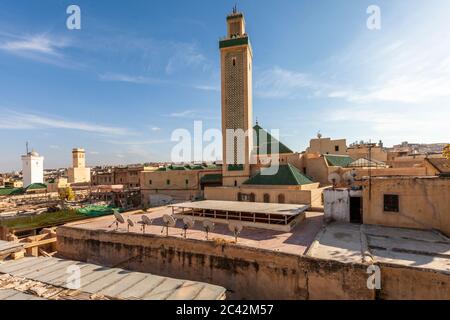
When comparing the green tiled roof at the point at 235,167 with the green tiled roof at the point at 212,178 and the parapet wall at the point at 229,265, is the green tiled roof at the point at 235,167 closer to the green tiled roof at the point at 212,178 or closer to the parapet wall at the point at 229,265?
the green tiled roof at the point at 212,178

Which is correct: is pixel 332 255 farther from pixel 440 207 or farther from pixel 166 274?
pixel 166 274

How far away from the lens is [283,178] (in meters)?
18.4

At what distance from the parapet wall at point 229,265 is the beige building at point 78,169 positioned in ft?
172

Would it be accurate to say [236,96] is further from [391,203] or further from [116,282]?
[116,282]

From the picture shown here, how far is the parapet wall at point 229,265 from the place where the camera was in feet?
26.5

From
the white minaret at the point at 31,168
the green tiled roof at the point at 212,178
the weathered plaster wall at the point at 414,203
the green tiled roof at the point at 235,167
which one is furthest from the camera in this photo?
the white minaret at the point at 31,168

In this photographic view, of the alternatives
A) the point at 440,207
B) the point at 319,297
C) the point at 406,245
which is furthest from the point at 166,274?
the point at 440,207

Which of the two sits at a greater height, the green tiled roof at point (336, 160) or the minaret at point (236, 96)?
the minaret at point (236, 96)

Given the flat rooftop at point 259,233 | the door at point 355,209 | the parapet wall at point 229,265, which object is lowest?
the parapet wall at point 229,265

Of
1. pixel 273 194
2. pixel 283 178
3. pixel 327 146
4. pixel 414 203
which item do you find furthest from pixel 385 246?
pixel 327 146

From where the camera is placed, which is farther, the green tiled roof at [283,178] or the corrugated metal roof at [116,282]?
the green tiled roof at [283,178]

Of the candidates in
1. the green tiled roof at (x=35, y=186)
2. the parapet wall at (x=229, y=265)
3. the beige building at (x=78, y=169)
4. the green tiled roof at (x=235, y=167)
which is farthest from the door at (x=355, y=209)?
the beige building at (x=78, y=169)

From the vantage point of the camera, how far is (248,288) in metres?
9.84

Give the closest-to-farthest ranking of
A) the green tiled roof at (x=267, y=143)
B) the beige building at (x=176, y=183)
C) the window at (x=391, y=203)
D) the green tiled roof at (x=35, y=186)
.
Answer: the window at (x=391, y=203)
the green tiled roof at (x=267, y=143)
the beige building at (x=176, y=183)
the green tiled roof at (x=35, y=186)
